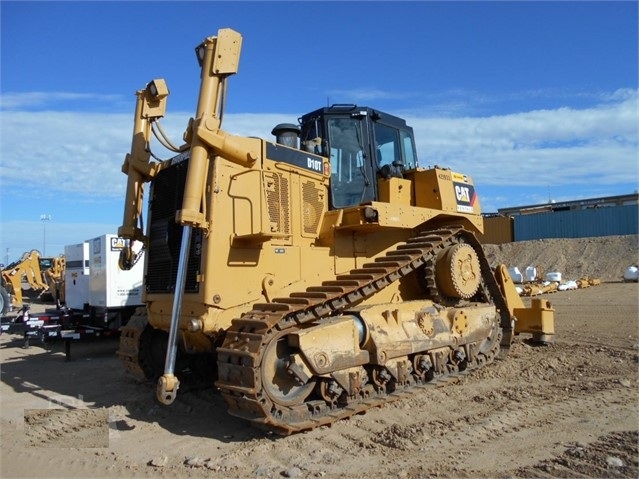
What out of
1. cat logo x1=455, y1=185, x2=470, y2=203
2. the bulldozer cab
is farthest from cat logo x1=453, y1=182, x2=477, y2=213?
the bulldozer cab

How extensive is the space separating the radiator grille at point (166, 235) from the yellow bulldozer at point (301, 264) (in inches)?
1.1

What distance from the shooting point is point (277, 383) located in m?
6.02

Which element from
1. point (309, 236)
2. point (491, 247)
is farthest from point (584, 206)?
point (309, 236)

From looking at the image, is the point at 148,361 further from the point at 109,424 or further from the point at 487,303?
the point at 487,303

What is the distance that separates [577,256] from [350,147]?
27543 millimetres

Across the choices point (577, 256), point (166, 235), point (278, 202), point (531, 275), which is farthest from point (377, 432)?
point (577, 256)

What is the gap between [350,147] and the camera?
27.0 ft

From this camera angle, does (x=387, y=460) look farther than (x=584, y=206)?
No

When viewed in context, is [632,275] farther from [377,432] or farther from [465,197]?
[377,432]

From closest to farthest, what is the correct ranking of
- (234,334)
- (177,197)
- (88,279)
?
(234,334) < (177,197) < (88,279)

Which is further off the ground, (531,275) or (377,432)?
(531,275)

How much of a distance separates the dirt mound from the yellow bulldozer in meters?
21.5

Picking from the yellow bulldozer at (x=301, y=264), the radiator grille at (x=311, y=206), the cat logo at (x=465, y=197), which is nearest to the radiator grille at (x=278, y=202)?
the yellow bulldozer at (x=301, y=264)

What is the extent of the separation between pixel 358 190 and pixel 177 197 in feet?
8.47
